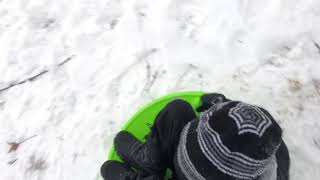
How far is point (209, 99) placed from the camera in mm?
1170

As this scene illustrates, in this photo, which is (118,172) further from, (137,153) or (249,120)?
(249,120)

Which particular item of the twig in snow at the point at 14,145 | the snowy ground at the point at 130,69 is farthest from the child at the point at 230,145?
the twig in snow at the point at 14,145

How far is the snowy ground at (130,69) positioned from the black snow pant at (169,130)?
277 millimetres

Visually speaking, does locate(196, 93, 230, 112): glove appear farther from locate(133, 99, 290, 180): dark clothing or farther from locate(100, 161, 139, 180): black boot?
locate(100, 161, 139, 180): black boot

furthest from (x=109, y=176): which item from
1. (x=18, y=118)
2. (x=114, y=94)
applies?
(x=18, y=118)

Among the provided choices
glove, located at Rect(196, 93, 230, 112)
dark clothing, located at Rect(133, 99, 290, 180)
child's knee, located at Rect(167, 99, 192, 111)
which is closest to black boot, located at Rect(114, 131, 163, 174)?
dark clothing, located at Rect(133, 99, 290, 180)

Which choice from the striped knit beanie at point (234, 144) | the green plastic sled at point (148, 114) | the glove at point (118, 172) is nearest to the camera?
the striped knit beanie at point (234, 144)

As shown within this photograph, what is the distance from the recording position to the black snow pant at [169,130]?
3.34 feet

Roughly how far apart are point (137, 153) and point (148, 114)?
0.51 ft

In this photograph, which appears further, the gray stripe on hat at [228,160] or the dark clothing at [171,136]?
the dark clothing at [171,136]

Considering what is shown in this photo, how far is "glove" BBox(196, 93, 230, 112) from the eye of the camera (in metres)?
1.14

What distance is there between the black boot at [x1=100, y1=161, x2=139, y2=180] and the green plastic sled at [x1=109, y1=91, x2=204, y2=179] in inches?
5.2

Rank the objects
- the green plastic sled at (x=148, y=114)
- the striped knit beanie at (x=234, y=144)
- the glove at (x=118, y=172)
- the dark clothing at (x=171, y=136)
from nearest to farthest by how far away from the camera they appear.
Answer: the striped knit beanie at (x=234, y=144) < the dark clothing at (x=171, y=136) < the glove at (x=118, y=172) < the green plastic sled at (x=148, y=114)

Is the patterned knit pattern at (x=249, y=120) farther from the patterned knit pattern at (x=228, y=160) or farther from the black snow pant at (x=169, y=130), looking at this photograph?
the black snow pant at (x=169, y=130)
